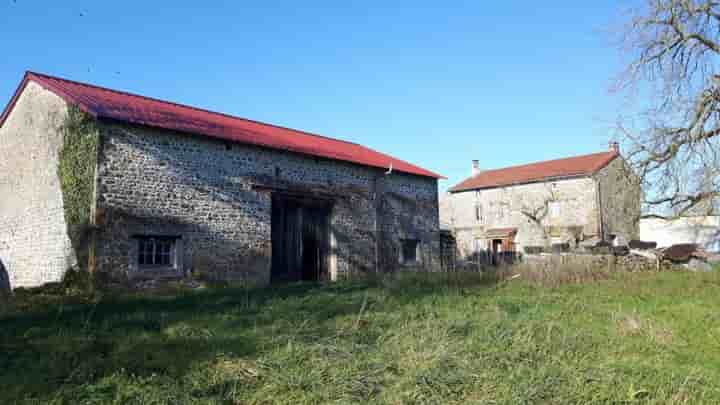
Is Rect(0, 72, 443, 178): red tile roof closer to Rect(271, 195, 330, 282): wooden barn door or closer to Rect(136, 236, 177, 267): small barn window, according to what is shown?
Rect(271, 195, 330, 282): wooden barn door

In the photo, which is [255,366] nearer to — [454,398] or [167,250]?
[454,398]

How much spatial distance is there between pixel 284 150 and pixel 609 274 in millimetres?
9436

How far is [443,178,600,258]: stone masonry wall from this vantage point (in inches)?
1057

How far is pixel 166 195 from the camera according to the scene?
40.4ft

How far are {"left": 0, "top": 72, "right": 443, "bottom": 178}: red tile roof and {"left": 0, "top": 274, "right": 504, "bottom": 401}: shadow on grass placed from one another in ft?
15.7

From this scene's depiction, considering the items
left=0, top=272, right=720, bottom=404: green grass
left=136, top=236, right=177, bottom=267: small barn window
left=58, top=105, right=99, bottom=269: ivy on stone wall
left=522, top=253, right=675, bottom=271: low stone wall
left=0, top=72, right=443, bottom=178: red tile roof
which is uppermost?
left=0, top=72, right=443, bottom=178: red tile roof

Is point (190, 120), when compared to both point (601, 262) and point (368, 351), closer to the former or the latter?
point (368, 351)

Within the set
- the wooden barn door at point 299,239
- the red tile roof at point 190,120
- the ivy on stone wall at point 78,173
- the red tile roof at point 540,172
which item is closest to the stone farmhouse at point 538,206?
the red tile roof at point 540,172

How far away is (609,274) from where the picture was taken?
39.8 feet

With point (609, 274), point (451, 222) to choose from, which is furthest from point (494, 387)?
point (451, 222)

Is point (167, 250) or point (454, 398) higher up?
point (167, 250)

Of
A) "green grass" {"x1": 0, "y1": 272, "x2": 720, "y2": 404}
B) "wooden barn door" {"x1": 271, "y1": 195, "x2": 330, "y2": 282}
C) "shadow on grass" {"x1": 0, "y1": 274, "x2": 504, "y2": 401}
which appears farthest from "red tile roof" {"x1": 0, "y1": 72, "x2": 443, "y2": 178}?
"green grass" {"x1": 0, "y1": 272, "x2": 720, "y2": 404}

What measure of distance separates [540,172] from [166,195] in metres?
23.3

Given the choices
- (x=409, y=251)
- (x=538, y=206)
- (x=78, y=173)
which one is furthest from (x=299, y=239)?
(x=538, y=206)
